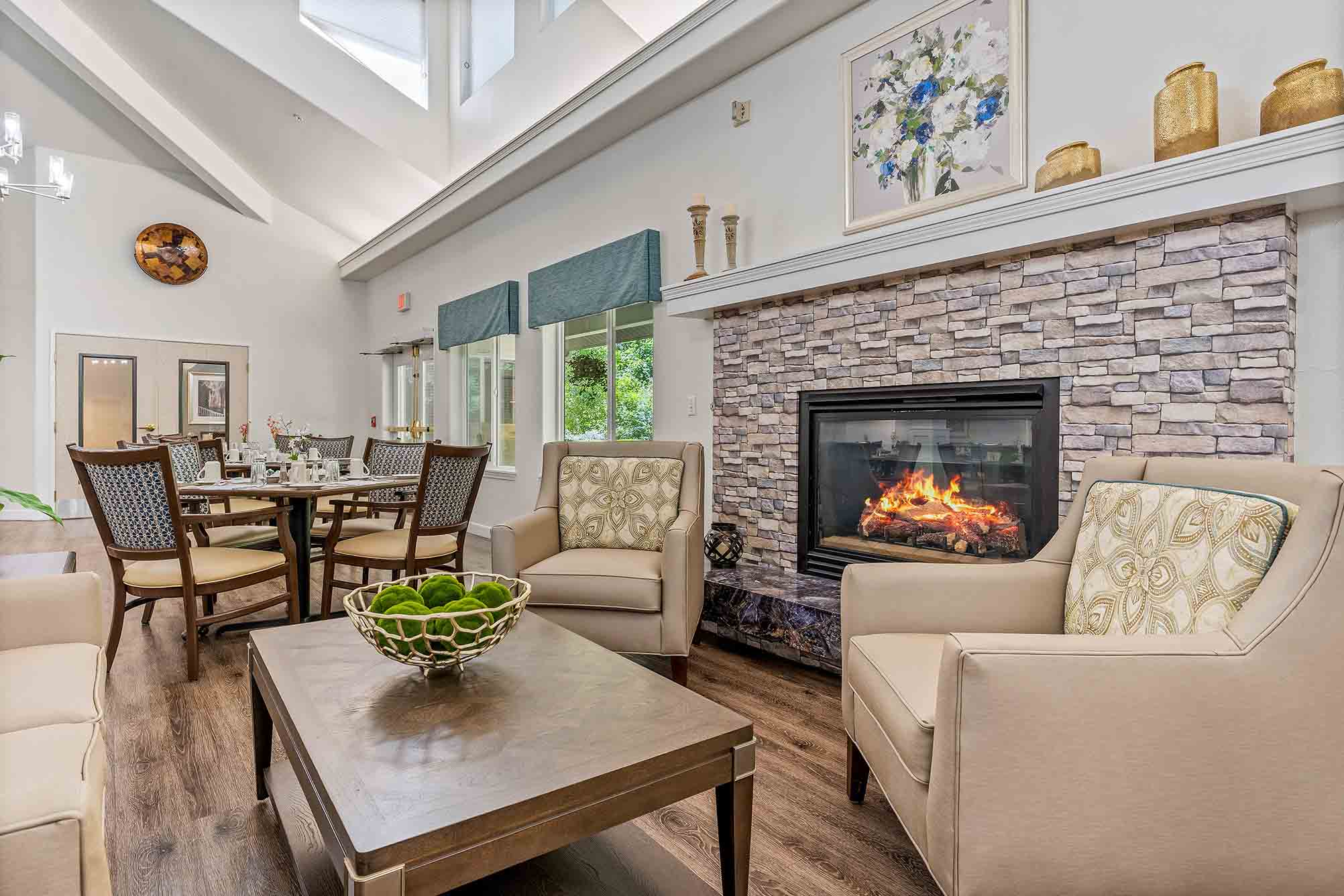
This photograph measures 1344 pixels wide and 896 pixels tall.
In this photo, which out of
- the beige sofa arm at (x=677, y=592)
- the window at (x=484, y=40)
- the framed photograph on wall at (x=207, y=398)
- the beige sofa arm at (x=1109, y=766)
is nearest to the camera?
the beige sofa arm at (x=1109, y=766)

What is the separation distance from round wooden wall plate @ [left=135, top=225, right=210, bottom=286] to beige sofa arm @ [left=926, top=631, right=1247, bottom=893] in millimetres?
8553

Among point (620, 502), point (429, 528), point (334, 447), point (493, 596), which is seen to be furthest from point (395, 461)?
point (493, 596)

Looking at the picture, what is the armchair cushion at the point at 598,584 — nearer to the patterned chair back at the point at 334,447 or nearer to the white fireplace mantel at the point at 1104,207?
the white fireplace mantel at the point at 1104,207

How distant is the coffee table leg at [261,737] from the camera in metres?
1.69

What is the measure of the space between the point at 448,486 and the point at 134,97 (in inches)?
239

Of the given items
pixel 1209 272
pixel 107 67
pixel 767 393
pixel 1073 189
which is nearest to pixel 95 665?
pixel 767 393

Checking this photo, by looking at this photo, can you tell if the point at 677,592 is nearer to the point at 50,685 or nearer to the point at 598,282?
the point at 50,685

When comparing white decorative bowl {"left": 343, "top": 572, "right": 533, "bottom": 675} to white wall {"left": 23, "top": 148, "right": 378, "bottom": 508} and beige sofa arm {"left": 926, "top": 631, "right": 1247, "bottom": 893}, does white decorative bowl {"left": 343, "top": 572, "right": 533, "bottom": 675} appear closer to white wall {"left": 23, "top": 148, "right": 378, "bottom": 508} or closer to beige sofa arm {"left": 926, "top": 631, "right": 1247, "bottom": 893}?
beige sofa arm {"left": 926, "top": 631, "right": 1247, "bottom": 893}

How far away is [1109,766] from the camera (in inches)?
44.2

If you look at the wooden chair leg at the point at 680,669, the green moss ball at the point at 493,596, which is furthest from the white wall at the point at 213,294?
the green moss ball at the point at 493,596

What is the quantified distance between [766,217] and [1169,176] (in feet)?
5.98

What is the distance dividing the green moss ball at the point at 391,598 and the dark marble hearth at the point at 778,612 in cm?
164

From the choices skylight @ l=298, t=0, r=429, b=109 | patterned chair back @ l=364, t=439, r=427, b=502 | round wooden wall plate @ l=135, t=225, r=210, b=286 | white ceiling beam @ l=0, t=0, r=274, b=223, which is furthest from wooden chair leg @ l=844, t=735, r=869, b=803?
round wooden wall plate @ l=135, t=225, r=210, b=286

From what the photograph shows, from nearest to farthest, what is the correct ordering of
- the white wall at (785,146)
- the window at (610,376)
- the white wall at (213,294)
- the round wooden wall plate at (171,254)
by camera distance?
the white wall at (785,146), the window at (610,376), the white wall at (213,294), the round wooden wall plate at (171,254)
